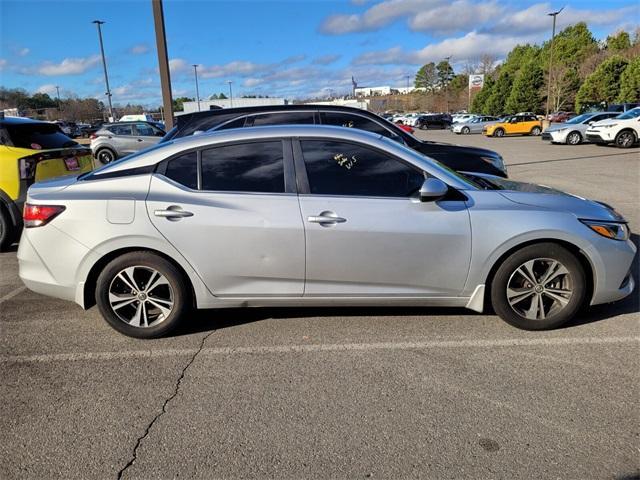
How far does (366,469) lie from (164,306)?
208 cm

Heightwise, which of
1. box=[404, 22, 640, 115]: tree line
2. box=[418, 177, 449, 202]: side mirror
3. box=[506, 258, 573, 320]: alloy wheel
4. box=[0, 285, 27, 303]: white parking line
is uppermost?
box=[404, 22, 640, 115]: tree line

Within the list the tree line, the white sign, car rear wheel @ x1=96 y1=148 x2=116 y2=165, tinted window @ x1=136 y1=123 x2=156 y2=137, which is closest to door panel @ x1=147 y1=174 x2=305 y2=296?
car rear wheel @ x1=96 y1=148 x2=116 y2=165

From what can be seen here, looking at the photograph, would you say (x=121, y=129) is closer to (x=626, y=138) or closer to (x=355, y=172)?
(x=355, y=172)

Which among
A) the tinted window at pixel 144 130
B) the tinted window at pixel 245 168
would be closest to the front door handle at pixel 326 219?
the tinted window at pixel 245 168

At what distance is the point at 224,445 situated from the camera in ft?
8.29

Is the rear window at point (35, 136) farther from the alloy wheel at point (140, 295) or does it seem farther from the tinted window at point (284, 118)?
the alloy wheel at point (140, 295)

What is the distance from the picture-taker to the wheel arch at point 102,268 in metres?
3.63

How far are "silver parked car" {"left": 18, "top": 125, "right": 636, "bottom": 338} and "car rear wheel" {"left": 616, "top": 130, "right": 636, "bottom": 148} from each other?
20.0m

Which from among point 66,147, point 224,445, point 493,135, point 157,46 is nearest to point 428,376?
point 224,445

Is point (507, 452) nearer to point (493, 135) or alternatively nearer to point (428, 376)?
point (428, 376)

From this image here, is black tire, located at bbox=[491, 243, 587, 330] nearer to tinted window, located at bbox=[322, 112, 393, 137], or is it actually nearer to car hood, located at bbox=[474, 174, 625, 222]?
car hood, located at bbox=[474, 174, 625, 222]

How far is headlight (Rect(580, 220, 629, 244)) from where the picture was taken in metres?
3.65

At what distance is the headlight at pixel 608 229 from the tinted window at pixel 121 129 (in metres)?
19.0

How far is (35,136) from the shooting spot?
636 cm
